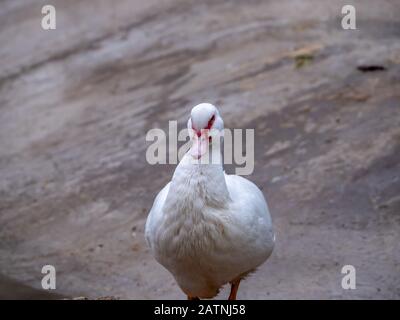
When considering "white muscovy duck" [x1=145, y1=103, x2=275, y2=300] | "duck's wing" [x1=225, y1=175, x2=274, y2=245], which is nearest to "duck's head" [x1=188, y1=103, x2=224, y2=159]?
"white muscovy duck" [x1=145, y1=103, x2=275, y2=300]

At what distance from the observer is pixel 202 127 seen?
5863 mm

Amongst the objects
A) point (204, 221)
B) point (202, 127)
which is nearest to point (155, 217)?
point (204, 221)

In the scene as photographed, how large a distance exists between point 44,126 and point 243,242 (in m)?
6.79

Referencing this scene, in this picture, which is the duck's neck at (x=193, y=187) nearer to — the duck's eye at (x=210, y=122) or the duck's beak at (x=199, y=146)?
the duck's beak at (x=199, y=146)

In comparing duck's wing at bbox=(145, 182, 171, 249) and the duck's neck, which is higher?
the duck's neck

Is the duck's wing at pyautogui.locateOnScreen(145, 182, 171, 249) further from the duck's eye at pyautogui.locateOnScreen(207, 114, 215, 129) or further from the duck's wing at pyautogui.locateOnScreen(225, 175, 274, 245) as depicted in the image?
the duck's eye at pyautogui.locateOnScreen(207, 114, 215, 129)

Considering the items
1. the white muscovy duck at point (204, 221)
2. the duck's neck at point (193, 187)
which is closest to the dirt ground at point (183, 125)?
the white muscovy duck at point (204, 221)

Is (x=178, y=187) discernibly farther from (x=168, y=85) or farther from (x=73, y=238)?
(x=168, y=85)

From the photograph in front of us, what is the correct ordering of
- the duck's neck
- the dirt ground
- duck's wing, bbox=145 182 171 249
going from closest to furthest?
the duck's neck < duck's wing, bbox=145 182 171 249 < the dirt ground

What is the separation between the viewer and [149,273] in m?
8.55

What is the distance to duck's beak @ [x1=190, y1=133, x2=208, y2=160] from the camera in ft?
19.0

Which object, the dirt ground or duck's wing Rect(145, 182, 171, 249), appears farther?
the dirt ground

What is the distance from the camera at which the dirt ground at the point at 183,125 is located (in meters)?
8.54

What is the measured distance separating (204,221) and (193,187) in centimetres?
26
